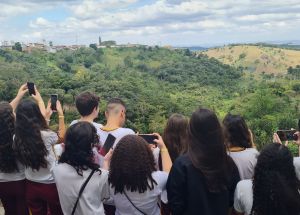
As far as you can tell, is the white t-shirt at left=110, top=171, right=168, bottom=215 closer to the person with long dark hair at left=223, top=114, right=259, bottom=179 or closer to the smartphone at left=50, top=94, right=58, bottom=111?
the person with long dark hair at left=223, top=114, right=259, bottom=179

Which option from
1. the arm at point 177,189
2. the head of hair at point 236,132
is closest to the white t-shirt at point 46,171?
the arm at point 177,189

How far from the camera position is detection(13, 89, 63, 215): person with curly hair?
300cm

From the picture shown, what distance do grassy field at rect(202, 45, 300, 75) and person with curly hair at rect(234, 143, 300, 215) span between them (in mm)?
105493

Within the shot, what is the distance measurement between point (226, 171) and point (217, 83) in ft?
235

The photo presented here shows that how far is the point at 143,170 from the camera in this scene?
2564mm

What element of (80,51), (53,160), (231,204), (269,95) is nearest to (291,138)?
(231,204)

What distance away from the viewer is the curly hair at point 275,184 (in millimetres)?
2250

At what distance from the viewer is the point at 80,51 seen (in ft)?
280

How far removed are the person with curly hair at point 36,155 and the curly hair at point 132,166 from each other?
70 cm

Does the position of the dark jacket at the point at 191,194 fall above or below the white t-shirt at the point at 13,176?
above

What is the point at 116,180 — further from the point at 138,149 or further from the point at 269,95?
the point at 269,95

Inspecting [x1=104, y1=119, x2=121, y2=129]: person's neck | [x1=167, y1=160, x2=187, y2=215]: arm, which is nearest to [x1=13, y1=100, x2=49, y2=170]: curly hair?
[x1=104, y1=119, x2=121, y2=129]: person's neck

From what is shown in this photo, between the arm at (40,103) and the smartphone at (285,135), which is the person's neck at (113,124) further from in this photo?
the smartphone at (285,135)

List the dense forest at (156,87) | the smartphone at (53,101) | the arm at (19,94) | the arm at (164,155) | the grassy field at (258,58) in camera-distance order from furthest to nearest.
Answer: the grassy field at (258,58)
the dense forest at (156,87)
the arm at (19,94)
the smartphone at (53,101)
the arm at (164,155)
